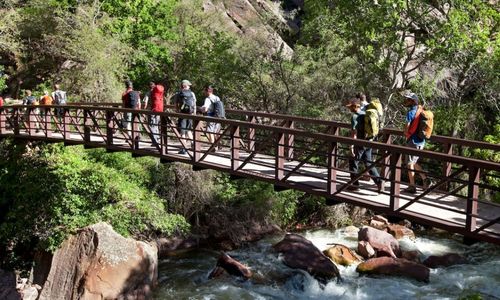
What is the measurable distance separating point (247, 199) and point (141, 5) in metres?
14.1

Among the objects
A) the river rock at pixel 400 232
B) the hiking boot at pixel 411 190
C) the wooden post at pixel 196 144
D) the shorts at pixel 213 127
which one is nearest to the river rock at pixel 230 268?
the shorts at pixel 213 127

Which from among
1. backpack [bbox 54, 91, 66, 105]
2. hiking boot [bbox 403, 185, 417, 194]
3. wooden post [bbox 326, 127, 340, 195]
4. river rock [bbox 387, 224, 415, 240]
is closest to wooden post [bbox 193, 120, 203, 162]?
wooden post [bbox 326, 127, 340, 195]

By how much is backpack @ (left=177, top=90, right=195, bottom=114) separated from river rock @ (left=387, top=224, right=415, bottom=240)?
933 centimetres

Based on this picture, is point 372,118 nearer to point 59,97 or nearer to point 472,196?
point 472,196

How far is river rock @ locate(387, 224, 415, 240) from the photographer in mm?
18422

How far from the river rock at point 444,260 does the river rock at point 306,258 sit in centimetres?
307

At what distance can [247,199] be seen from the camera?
59.9 ft

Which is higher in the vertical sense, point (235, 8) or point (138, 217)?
point (235, 8)

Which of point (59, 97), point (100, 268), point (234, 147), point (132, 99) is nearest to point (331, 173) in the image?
point (234, 147)

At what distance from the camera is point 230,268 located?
1485 centimetres

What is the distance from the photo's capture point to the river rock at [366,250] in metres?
16.0

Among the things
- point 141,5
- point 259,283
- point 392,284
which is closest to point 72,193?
point 259,283

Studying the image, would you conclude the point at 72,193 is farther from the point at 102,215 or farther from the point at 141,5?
the point at 141,5

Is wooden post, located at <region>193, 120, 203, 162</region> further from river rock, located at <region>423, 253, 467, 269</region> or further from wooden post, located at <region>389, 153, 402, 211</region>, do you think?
river rock, located at <region>423, 253, 467, 269</region>
